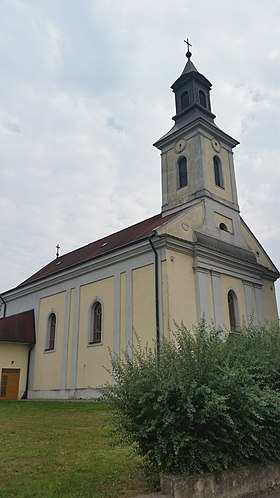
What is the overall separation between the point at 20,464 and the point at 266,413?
3.91 metres

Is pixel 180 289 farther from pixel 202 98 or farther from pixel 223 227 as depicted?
pixel 202 98

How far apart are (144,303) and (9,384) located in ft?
37.3

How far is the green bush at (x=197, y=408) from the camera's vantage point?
494cm

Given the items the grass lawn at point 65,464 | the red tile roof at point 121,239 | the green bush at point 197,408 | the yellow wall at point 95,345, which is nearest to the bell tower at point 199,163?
the red tile roof at point 121,239

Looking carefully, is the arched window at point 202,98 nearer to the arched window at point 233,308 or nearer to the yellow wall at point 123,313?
the arched window at point 233,308

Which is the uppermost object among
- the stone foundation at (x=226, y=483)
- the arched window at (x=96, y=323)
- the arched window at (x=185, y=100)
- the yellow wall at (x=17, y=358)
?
the arched window at (x=185, y=100)

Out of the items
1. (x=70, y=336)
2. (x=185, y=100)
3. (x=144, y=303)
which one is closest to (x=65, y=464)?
(x=144, y=303)

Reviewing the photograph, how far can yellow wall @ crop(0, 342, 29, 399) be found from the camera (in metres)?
24.8

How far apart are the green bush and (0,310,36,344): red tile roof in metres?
20.9

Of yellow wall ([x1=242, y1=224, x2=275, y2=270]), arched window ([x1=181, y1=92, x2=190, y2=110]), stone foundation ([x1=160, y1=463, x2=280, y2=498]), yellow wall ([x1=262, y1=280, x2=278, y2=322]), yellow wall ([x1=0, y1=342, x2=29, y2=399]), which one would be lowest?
stone foundation ([x1=160, y1=463, x2=280, y2=498])

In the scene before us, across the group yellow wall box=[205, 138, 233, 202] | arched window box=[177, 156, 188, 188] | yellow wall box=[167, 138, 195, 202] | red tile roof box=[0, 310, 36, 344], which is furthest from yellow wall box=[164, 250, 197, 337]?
red tile roof box=[0, 310, 36, 344]

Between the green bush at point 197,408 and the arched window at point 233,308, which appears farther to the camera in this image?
the arched window at point 233,308

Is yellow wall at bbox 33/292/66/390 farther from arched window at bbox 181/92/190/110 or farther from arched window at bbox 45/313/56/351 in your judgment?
arched window at bbox 181/92/190/110

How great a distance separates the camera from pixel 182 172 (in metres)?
24.2
